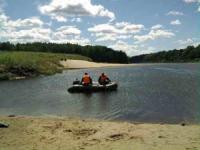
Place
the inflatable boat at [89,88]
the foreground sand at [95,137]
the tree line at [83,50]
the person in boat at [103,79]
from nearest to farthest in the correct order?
the foreground sand at [95,137], the inflatable boat at [89,88], the person in boat at [103,79], the tree line at [83,50]

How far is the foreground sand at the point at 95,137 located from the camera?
1144cm

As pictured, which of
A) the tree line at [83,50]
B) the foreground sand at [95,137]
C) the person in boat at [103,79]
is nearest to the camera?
the foreground sand at [95,137]

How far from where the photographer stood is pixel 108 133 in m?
13.4

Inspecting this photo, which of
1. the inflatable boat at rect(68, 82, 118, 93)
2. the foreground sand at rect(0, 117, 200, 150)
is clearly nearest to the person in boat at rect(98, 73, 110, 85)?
the inflatable boat at rect(68, 82, 118, 93)

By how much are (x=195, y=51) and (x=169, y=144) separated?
161664 millimetres

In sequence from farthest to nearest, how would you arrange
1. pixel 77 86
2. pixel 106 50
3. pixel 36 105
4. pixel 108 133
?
pixel 106 50 < pixel 77 86 < pixel 36 105 < pixel 108 133

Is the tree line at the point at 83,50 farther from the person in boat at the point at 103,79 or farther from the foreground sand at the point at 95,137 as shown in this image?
the foreground sand at the point at 95,137

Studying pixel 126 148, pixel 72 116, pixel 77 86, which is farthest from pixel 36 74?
pixel 126 148

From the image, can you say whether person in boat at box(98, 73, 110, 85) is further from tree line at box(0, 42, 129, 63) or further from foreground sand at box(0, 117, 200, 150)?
tree line at box(0, 42, 129, 63)

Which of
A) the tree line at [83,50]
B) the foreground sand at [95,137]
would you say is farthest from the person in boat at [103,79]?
the tree line at [83,50]

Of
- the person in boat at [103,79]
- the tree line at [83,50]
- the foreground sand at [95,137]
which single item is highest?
the tree line at [83,50]

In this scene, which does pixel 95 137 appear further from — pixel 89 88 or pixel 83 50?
pixel 83 50

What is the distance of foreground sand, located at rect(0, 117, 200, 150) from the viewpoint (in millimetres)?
11438

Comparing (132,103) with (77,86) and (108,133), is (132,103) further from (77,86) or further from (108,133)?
(108,133)
